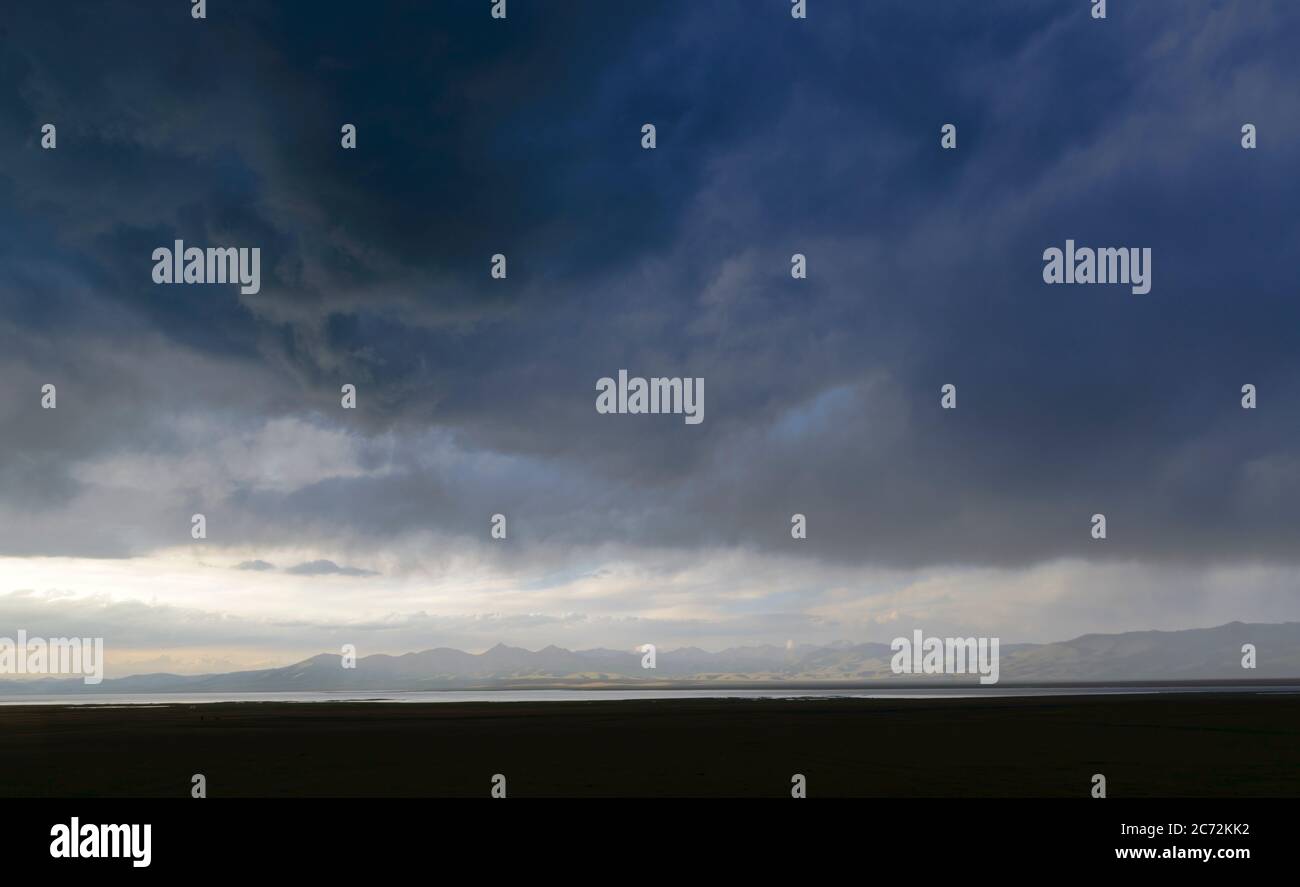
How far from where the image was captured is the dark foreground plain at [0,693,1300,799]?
30516 mm

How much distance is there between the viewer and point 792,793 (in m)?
28.4

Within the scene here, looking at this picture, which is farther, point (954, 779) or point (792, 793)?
point (954, 779)

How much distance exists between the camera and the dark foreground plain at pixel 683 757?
30516 mm

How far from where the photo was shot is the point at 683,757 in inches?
1527

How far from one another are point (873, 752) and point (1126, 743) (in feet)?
47.8
